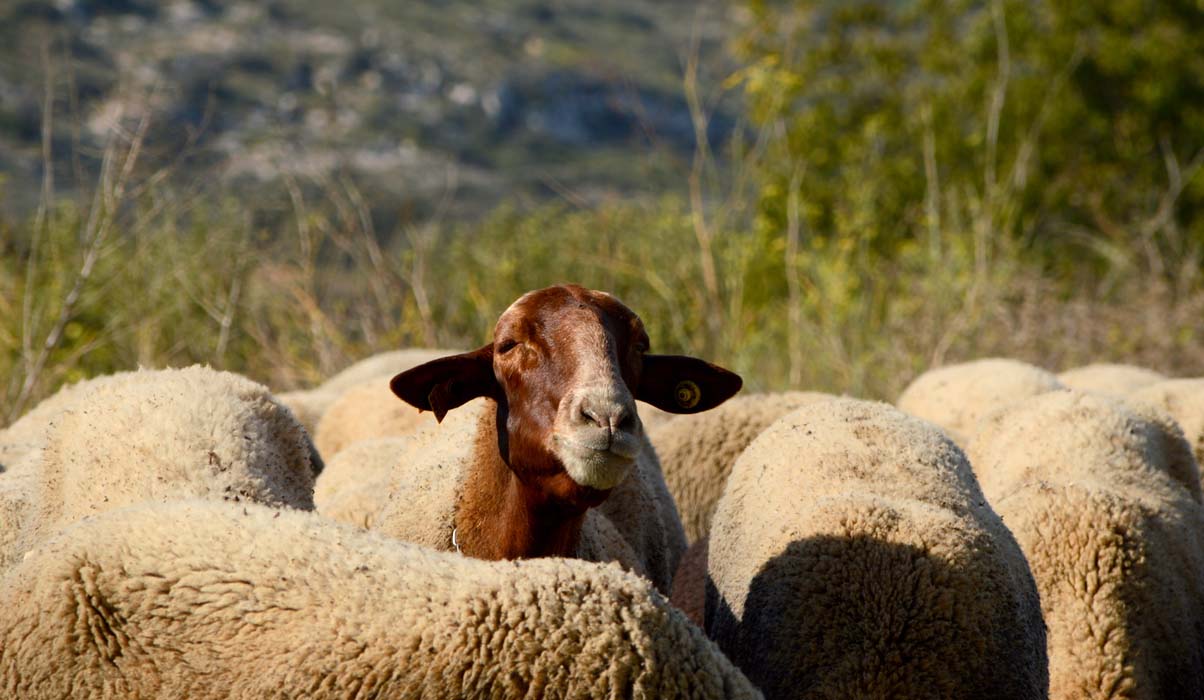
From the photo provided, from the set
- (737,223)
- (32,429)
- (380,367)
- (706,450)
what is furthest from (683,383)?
(737,223)

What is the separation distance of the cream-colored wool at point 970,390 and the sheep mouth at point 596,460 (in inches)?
163

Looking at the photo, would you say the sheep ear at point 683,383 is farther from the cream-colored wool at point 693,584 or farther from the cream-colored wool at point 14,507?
the cream-colored wool at point 14,507

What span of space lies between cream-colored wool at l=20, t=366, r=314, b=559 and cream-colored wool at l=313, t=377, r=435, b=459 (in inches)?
89.2

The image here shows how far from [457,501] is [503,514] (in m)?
0.36

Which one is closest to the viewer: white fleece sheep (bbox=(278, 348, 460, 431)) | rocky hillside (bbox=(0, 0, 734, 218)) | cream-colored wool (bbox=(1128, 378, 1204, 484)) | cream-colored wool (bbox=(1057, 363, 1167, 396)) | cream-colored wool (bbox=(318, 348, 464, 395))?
cream-colored wool (bbox=(1128, 378, 1204, 484))

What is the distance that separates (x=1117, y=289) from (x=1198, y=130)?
10083 millimetres

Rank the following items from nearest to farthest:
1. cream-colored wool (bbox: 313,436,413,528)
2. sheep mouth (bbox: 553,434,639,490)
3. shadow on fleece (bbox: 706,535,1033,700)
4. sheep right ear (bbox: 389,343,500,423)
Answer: sheep mouth (bbox: 553,434,639,490)
shadow on fleece (bbox: 706,535,1033,700)
sheep right ear (bbox: 389,343,500,423)
cream-colored wool (bbox: 313,436,413,528)

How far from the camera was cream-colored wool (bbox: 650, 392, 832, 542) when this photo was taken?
22.6 ft

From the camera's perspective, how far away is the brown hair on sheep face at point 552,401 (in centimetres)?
373

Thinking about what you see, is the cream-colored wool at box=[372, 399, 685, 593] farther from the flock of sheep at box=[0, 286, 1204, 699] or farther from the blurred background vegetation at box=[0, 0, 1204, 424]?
the blurred background vegetation at box=[0, 0, 1204, 424]

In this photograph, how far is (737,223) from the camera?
12180mm

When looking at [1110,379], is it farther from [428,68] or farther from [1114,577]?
[428,68]

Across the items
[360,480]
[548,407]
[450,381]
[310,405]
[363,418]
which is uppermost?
[548,407]

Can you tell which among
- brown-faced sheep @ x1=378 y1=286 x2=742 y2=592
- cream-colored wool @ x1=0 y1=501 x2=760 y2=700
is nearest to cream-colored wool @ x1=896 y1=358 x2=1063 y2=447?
brown-faced sheep @ x1=378 y1=286 x2=742 y2=592
